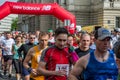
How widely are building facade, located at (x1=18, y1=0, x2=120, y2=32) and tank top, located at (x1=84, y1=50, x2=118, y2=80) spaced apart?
42.9 meters

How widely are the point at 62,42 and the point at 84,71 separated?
4.12ft

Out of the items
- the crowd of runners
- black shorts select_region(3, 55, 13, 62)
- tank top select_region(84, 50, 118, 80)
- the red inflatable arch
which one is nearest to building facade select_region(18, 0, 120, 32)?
the red inflatable arch

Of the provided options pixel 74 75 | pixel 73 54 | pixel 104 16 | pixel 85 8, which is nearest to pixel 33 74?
pixel 73 54

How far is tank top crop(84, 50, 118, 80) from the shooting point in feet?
16.0

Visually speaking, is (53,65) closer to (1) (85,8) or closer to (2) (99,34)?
(2) (99,34)

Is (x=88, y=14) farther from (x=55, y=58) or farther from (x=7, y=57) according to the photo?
(x=55, y=58)

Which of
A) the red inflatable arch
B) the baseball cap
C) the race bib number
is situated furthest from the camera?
the red inflatable arch

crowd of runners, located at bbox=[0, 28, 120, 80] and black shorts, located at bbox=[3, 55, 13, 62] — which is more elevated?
crowd of runners, located at bbox=[0, 28, 120, 80]

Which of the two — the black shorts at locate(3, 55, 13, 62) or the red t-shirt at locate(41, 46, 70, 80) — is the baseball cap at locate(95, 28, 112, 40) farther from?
the black shorts at locate(3, 55, 13, 62)

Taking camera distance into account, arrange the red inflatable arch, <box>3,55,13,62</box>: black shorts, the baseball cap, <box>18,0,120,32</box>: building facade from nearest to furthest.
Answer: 1. the baseball cap
2. <box>3,55,13,62</box>: black shorts
3. the red inflatable arch
4. <box>18,0,120,32</box>: building facade

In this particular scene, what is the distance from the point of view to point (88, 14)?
63156 mm

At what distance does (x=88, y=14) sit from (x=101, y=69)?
58.5 metres

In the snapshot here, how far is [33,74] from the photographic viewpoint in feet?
25.9

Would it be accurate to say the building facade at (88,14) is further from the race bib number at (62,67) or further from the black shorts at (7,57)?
the race bib number at (62,67)
